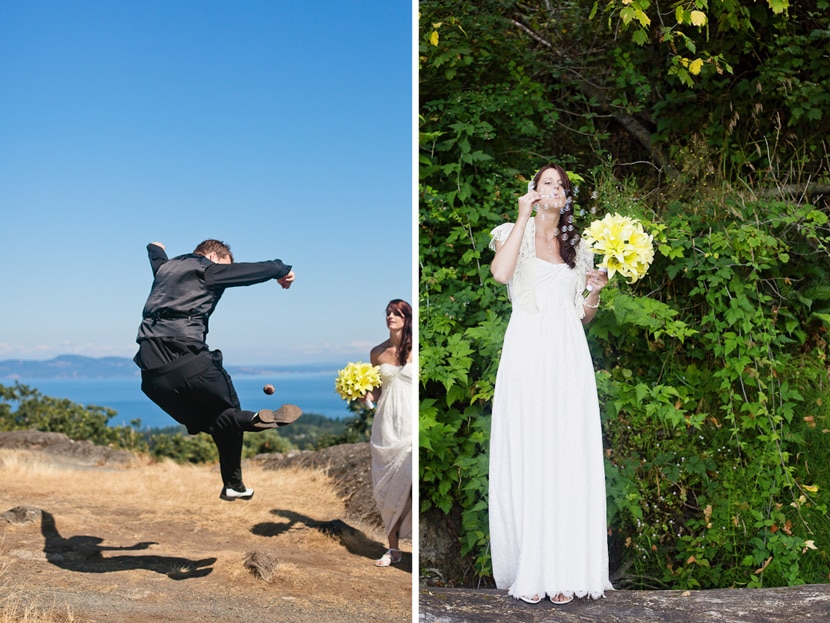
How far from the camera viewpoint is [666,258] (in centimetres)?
432

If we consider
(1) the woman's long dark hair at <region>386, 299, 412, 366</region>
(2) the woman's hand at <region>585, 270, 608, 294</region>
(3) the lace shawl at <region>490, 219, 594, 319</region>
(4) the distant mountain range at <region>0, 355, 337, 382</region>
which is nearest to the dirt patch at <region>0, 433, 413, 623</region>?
(4) the distant mountain range at <region>0, 355, 337, 382</region>

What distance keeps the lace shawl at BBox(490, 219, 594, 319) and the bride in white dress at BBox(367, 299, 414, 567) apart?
1.84ft

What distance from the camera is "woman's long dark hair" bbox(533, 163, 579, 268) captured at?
3777mm

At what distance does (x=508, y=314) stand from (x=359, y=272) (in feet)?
2.38

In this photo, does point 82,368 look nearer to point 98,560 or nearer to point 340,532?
point 98,560

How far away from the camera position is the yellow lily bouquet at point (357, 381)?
4.07 meters

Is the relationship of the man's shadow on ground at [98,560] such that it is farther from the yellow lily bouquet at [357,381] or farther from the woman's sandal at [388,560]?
the yellow lily bouquet at [357,381]

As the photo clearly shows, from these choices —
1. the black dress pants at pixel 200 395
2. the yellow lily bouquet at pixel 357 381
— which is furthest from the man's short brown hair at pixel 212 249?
the yellow lily bouquet at pixel 357 381

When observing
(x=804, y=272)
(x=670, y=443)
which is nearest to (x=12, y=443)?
(x=670, y=443)

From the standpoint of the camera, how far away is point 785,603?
12.6 ft

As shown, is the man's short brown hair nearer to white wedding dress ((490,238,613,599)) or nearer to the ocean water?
the ocean water

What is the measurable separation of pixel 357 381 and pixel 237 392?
1.75ft

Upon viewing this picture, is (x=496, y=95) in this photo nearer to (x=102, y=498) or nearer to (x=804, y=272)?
(x=804, y=272)

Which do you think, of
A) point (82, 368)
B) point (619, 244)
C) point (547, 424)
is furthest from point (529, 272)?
point (82, 368)
